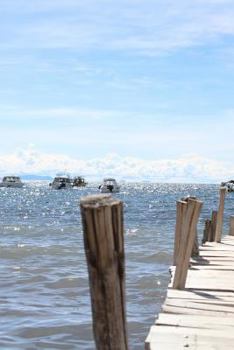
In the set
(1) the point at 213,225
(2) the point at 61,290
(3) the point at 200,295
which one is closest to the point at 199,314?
(3) the point at 200,295

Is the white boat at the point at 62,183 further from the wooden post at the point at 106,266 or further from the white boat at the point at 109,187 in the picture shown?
the wooden post at the point at 106,266

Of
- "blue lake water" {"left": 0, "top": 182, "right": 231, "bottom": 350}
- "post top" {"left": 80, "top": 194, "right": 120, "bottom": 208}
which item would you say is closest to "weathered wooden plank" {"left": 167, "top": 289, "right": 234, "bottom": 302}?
"blue lake water" {"left": 0, "top": 182, "right": 231, "bottom": 350}

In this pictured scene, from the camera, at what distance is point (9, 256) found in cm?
2244

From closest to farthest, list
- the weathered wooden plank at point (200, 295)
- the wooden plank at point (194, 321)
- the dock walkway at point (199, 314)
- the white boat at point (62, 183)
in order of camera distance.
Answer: the dock walkway at point (199, 314)
the wooden plank at point (194, 321)
the weathered wooden plank at point (200, 295)
the white boat at point (62, 183)

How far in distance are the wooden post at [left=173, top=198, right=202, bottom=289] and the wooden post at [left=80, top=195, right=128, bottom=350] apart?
503 cm

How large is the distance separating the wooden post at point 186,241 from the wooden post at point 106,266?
5.03 m

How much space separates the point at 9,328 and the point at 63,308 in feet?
5.87

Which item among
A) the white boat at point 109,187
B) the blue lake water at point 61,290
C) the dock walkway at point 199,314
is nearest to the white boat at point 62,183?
the white boat at point 109,187

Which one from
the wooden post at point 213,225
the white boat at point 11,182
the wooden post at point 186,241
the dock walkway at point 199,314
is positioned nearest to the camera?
the dock walkway at point 199,314

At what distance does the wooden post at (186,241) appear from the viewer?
9086 millimetres

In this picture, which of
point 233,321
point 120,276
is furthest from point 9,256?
point 120,276

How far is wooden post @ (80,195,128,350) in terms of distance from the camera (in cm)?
369

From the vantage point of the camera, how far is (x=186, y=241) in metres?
9.20

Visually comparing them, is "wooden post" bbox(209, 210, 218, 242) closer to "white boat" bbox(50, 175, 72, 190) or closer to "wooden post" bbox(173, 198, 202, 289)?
"wooden post" bbox(173, 198, 202, 289)
